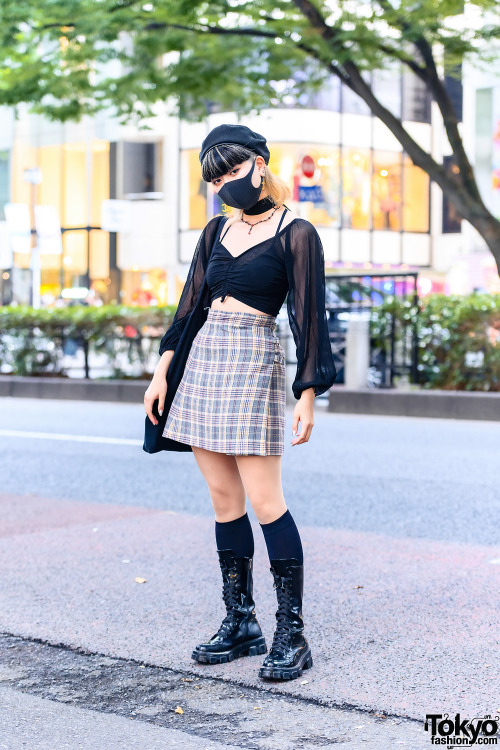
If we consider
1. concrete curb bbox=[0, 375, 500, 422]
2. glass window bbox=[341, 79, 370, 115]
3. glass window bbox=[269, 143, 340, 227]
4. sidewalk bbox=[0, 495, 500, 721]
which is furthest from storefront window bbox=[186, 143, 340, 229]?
sidewalk bbox=[0, 495, 500, 721]

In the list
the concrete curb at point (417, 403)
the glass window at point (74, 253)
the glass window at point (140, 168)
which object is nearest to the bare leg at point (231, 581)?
the concrete curb at point (417, 403)

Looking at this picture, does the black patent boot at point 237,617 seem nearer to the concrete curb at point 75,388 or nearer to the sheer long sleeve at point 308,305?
the sheer long sleeve at point 308,305

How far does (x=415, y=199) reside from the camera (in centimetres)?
4122

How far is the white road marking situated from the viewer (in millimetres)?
11459

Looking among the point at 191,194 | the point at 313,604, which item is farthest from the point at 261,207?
the point at 191,194

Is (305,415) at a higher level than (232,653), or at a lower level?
higher

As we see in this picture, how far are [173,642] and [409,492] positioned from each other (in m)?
4.28

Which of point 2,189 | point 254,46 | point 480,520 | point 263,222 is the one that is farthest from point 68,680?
point 2,189

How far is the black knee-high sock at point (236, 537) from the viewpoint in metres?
4.14

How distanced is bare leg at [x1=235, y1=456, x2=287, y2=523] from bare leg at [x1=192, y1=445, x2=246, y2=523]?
0.11 meters

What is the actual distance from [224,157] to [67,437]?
8.39 meters

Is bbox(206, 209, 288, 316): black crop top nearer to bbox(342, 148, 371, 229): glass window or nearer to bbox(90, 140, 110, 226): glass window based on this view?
bbox(342, 148, 371, 229): glass window

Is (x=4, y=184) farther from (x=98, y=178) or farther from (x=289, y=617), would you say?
(x=289, y=617)

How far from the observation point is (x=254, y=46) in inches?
542
